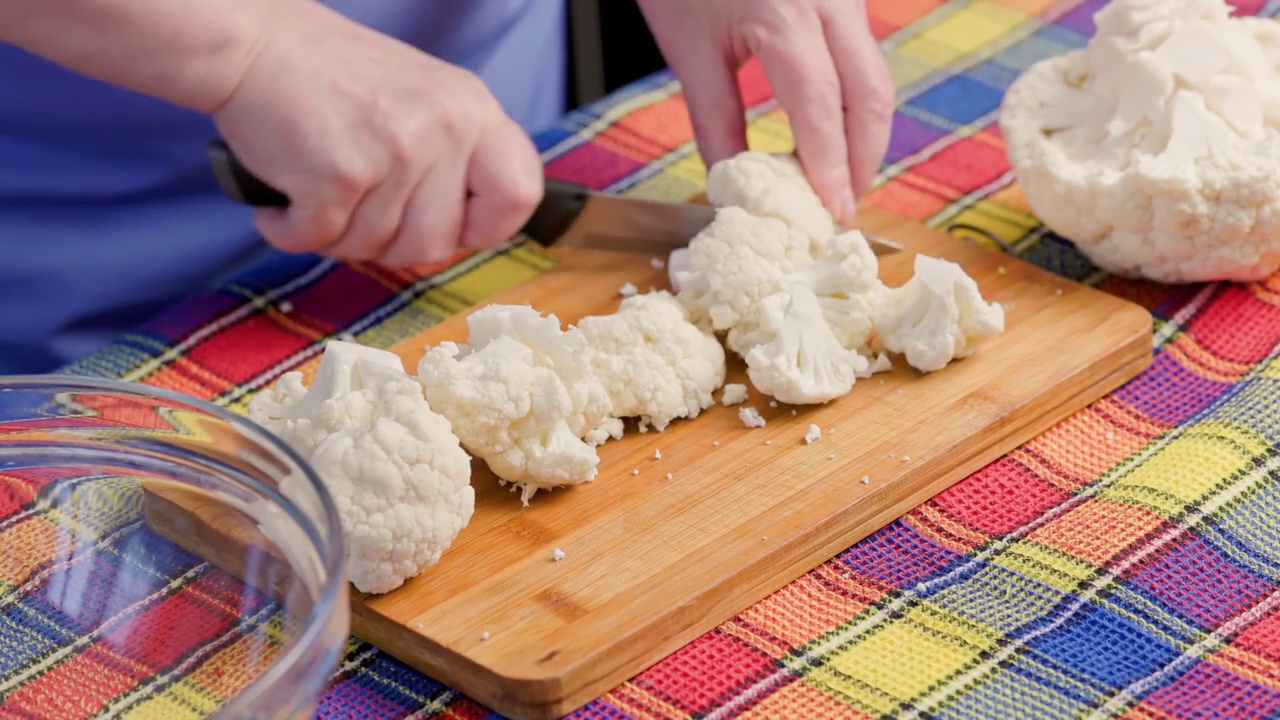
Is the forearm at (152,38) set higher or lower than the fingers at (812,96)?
higher

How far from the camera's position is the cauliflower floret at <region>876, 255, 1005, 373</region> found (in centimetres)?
142

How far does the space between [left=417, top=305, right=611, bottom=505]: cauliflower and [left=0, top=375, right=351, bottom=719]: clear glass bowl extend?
0.65 feet

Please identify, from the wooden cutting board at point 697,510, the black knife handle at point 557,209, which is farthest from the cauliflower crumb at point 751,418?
the black knife handle at point 557,209

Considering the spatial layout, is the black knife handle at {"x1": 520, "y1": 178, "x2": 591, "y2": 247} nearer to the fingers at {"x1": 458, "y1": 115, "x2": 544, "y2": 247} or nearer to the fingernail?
the fingers at {"x1": 458, "y1": 115, "x2": 544, "y2": 247}

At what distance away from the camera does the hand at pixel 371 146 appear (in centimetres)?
142

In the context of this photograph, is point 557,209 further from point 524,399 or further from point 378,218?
point 524,399

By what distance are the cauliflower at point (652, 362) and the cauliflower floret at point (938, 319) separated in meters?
0.18

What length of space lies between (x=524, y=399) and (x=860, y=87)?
640 mm

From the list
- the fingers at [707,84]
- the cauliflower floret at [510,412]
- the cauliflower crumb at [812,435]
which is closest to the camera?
the cauliflower floret at [510,412]

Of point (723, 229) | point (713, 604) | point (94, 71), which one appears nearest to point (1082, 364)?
point (723, 229)

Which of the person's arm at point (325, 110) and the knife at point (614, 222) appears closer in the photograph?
the person's arm at point (325, 110)

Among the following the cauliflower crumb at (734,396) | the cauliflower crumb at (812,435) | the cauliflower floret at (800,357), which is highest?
the cauliflower floret at (800,357)

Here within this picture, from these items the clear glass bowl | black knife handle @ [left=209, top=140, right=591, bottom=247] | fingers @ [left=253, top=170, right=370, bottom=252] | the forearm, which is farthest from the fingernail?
the clear glass bowl

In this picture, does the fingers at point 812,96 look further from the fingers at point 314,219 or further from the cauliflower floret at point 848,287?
the fingers at point 314,219
